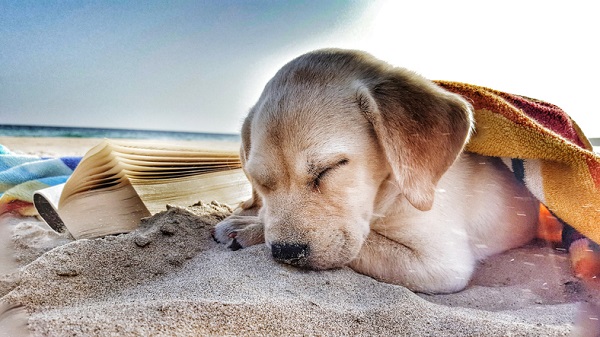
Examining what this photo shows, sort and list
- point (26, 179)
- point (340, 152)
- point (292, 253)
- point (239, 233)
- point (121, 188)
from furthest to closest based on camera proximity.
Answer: point (26, 179)
point (121, 188)
point (239, 233)
point (340, 152)
point (292, 253)

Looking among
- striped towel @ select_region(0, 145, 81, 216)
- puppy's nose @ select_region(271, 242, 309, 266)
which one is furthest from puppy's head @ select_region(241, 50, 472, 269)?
striped towel @ select_region(0, 145, 81, 216)

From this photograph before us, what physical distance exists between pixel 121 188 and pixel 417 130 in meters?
1.31

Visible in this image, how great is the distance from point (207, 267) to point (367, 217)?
1.91 ft

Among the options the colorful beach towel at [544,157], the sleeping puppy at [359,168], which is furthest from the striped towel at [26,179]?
the colorful beach towel at [544,157]

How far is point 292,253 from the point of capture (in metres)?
1.30

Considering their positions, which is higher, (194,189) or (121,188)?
(121,188)

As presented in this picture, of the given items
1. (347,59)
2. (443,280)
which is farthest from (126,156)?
(443,280)

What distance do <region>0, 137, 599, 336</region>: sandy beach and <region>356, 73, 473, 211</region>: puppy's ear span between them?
359 millimetres

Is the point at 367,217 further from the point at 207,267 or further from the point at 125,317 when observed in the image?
the point at 125,317

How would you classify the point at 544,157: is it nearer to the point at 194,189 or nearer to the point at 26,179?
the point at 194,189

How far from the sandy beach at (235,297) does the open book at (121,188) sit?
218mm

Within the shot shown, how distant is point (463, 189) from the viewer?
1.82 meters

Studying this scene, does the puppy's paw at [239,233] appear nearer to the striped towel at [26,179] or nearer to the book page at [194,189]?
the book page at [194,189]

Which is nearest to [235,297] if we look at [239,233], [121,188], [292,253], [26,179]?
[292,253]
